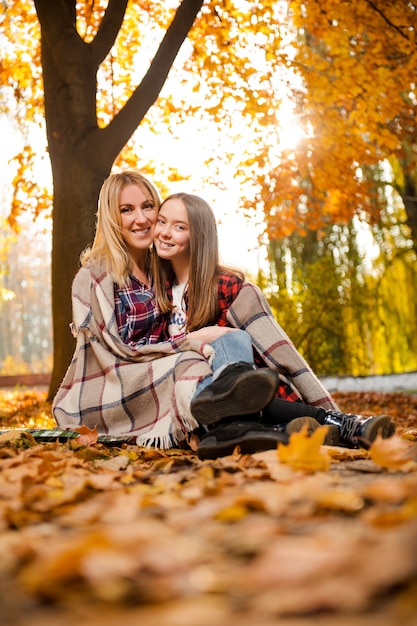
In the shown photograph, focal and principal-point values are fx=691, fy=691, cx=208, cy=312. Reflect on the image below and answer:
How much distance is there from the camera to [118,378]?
3490mm

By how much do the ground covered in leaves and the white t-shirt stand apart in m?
1.77

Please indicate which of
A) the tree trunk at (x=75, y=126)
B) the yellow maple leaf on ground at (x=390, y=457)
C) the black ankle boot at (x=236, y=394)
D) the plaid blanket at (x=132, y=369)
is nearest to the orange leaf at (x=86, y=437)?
the plaid blanket at (x=132, y=369)

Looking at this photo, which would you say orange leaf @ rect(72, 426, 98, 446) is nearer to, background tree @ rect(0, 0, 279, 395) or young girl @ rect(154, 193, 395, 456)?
young girl @ rect(154, 193, 395, 456)

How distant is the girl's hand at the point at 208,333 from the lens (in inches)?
128

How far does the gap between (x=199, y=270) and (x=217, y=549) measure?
8.56 feet

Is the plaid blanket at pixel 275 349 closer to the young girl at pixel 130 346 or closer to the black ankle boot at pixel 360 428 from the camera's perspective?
the young girl at pixel 130 346

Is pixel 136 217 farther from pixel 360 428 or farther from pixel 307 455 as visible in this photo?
pixel 307 455

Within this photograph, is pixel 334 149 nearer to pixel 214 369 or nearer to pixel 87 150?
pixel 87 150

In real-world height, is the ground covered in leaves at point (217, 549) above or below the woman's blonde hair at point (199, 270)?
below

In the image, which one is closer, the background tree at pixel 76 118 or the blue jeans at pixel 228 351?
the blue jeans at pixel 228 351

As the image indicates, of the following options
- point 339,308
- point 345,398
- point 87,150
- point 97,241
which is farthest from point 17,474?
point 339,308

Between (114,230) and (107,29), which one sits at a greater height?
(107,29)

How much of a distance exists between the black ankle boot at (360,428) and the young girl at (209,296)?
34 centimetres

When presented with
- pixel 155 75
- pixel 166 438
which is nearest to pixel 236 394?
pixel 166 438
